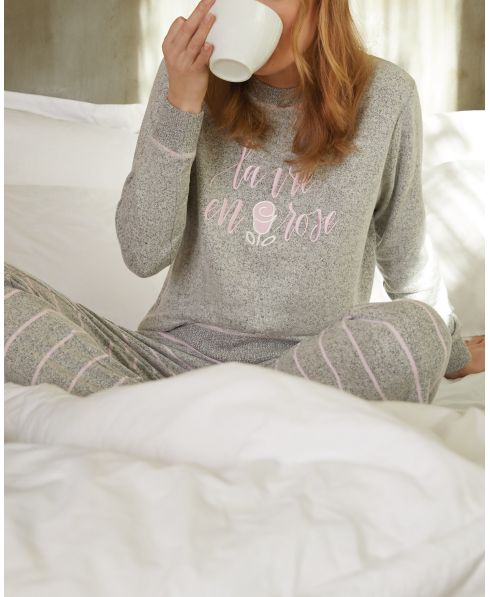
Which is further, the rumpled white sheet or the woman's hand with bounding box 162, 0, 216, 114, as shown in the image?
the woman's hand with bounding box 162, 0, 216, 114

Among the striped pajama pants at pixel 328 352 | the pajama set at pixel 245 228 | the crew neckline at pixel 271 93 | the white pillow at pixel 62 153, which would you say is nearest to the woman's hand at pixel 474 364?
the pajama set at pixel 245 228

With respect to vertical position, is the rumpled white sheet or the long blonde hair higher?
Answer: the long blonde hair

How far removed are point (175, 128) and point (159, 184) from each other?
0.08m

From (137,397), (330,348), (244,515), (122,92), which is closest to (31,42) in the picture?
(122,92)

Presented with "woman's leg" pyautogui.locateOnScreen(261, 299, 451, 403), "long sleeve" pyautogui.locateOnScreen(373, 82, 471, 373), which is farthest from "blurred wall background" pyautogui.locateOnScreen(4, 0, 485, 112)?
"woman's leg" pyautogui.locateOnScreen(261, 299, 451, 403)

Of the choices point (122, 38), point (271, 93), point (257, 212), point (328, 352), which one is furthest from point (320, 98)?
point (122, 38)

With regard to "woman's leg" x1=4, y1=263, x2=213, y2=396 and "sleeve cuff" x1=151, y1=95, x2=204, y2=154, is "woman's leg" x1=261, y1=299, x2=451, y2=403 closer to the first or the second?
"woman's leg" x1=4, y1=263, x2=213, y2=396

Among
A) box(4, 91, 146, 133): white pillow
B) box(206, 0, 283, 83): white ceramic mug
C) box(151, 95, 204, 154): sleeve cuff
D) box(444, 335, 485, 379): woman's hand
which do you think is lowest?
box(444, 335, 485, 379): woman's hand

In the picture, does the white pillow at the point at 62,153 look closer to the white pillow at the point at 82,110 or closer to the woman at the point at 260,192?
the white pillow at the point at 82,110

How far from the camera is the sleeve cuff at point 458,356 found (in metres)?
1.36

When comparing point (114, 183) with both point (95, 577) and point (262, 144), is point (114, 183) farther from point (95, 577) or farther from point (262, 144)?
point (95, 577)

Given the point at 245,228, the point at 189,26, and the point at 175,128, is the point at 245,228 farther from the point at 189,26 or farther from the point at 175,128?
the point at 189,26

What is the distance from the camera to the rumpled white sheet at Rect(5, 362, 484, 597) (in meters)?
0.46

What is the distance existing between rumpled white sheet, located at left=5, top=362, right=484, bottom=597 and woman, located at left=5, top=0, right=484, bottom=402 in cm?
41
